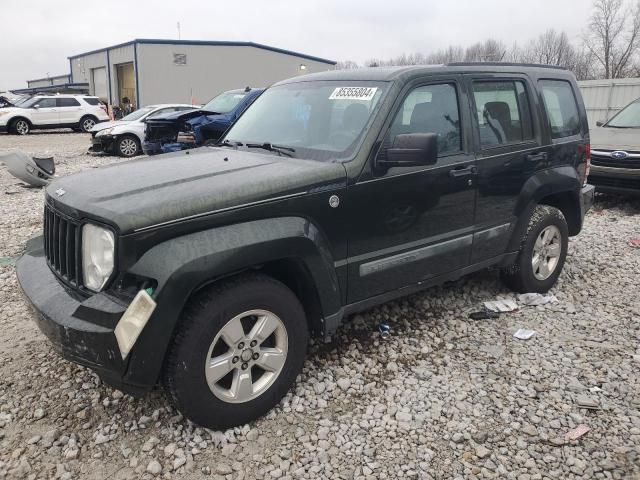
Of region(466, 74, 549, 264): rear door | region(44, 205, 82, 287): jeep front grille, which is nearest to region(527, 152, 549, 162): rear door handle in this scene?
region(466, 74, 549, 264): rear door

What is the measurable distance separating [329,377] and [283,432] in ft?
1.94

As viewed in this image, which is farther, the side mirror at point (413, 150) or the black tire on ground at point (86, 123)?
the black tire on ground at point (86, 123)

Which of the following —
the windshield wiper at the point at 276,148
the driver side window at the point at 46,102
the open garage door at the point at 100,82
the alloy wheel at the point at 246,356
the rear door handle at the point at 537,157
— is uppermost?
the open garage door at the point at 100,82

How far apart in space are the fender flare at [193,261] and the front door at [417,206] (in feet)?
1.83

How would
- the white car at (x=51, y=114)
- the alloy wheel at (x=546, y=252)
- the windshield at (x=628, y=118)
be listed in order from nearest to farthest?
1. the alloy wheel at (x=546, y=252)
2. the windshield at (x=628, y=118)
3. the white car at (x=51, y=114)

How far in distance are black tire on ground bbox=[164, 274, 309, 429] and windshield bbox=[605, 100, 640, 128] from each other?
8.59 meters

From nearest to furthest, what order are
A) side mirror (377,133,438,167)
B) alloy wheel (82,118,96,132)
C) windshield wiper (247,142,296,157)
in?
side mirror (377,133,438,167) < windshield wiper (247,142,296,157) < alloy wheel (82,118,96,132)

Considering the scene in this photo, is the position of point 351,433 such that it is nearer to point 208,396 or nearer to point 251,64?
point 208,396

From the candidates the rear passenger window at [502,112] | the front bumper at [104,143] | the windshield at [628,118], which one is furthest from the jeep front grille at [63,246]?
the front bumper at [104,143]

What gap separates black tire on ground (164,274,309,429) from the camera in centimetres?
266

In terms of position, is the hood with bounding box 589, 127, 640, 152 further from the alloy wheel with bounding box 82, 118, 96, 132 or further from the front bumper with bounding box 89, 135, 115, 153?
the alloy wheel with bounding box 82, 118, 96, 132

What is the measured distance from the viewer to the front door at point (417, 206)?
333cm

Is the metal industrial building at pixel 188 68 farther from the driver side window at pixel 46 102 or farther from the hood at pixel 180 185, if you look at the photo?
the hood at pixel 180 185

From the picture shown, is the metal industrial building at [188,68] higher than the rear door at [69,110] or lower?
higher
